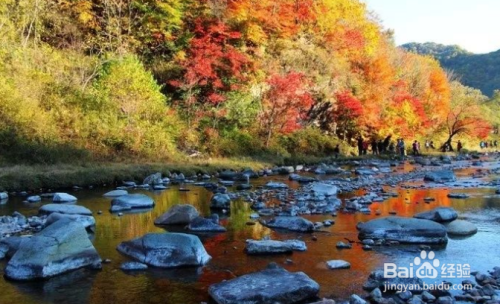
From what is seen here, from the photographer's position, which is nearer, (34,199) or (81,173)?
(34,199)

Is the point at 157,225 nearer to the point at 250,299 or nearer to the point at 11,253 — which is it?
the point at 11,253

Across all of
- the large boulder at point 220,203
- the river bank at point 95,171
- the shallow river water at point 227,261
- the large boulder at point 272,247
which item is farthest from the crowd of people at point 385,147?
the large boulder at point 272,247

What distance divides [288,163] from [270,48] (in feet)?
38.2

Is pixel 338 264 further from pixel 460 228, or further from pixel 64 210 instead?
pixel 64 210

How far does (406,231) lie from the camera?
A: 10.1 metres

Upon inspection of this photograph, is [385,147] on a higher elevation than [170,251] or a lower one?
higher

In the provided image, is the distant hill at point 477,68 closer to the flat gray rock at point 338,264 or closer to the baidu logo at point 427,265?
the baidu logo at point 427,265

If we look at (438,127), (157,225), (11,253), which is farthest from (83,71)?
(438,127)

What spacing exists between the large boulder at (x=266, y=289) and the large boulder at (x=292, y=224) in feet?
12.9

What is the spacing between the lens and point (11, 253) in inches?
360

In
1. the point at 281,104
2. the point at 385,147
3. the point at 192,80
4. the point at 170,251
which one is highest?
the point at 192,80

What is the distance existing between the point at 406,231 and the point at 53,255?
22.8ft

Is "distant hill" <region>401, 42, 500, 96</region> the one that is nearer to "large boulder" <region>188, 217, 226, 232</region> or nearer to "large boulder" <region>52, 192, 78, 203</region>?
"large boulder" <region>52, 192, 78, 203</region>

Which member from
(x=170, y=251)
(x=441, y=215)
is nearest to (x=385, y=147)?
(x=441, y=215)
